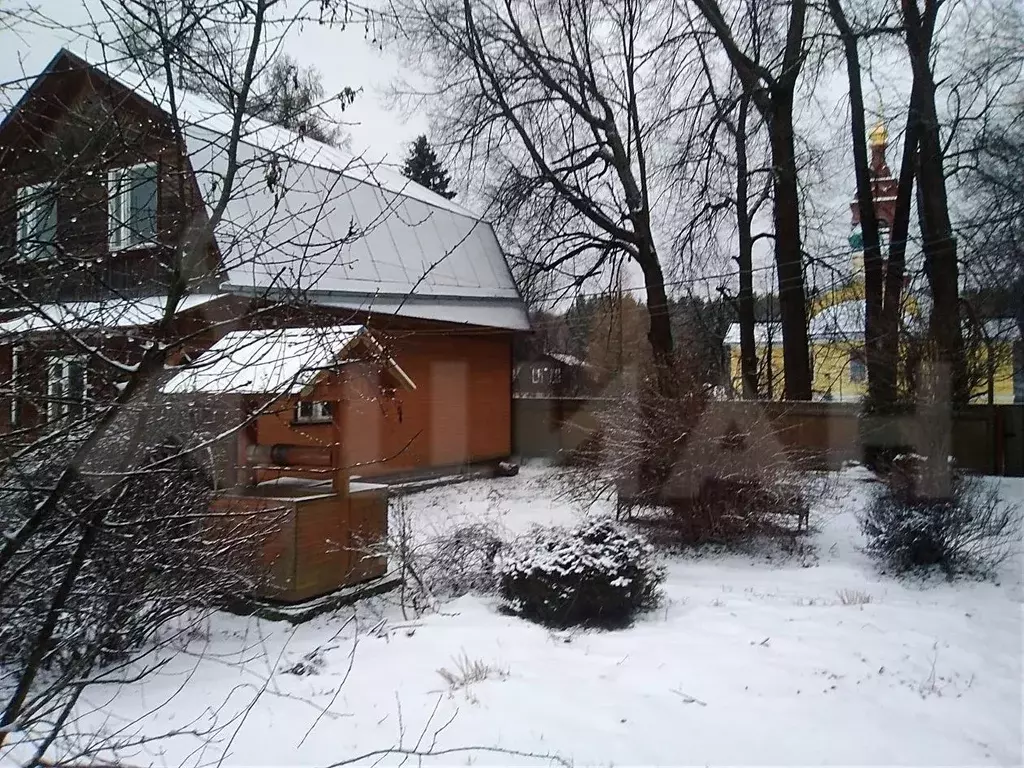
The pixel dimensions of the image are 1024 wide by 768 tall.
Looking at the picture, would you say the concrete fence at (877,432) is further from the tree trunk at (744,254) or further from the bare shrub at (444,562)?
the bare shrub at (444,562)

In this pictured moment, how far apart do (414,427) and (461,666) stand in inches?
435

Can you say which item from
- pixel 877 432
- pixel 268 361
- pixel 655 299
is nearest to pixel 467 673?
pixel 268 361

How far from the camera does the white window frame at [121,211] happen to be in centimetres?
251

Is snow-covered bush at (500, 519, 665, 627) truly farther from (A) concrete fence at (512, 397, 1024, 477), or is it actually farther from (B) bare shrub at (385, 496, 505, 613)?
(A) concrete fence at (512, 397, 1024, 477)

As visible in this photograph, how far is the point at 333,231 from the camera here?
8.09 meters

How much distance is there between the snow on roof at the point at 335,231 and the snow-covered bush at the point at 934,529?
16.5ft

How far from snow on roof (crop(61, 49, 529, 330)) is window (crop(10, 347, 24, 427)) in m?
0.66

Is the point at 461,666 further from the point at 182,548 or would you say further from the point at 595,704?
the point at 182,548

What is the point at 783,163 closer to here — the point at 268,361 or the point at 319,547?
the point at 319,547

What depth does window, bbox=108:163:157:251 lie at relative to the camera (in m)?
2.53

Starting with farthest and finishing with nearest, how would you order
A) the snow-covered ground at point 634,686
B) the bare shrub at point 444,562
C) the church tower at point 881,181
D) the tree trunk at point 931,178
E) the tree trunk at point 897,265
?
the church tower at point 881,181
the tree trunk at point 931,178
the tree trunk at point 897,265
the bare shrub at point 444,562
the snow-covered ground at point 634,686

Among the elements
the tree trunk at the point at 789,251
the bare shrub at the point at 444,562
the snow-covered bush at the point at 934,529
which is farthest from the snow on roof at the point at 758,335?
the bare shrub at the point at 444,562

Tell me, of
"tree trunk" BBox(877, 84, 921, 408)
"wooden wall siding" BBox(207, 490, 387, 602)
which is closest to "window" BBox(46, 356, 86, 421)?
"wooden wall siding" BBox(207, 490, 387, 602)

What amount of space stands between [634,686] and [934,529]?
4.43m
